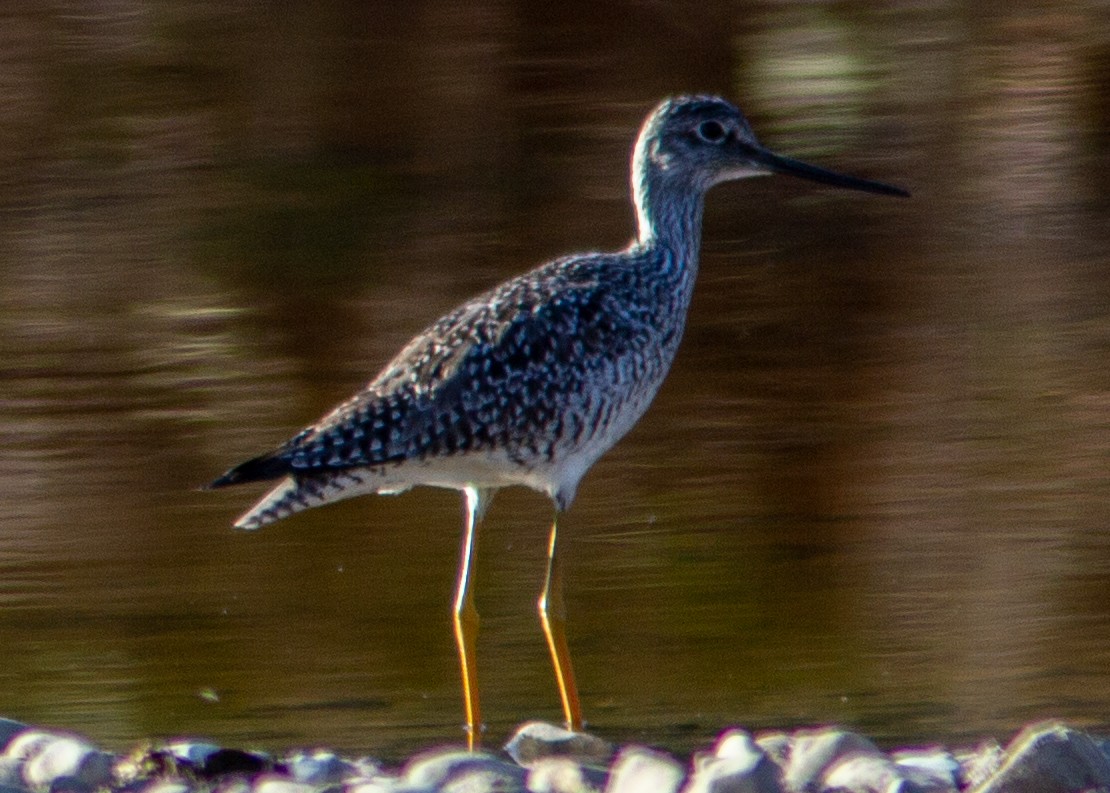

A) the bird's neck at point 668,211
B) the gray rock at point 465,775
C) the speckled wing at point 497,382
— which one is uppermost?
the bird's neck at point 668,211

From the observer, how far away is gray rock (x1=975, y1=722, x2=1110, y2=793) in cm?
547

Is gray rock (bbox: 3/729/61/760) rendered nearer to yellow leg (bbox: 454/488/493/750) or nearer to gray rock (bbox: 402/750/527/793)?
gray rock (bbox: 402/750/527/793)

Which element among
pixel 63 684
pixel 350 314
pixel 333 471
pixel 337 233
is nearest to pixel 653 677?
pixel 333 471

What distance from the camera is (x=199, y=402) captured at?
9.63 m

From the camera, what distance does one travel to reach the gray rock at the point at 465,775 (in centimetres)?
561

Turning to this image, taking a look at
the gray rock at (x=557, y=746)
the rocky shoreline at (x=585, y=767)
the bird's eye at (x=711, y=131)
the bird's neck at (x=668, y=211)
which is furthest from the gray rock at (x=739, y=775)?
the bird's eye at (x=711, y=131)

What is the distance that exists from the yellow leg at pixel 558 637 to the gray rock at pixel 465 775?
0.84 meters

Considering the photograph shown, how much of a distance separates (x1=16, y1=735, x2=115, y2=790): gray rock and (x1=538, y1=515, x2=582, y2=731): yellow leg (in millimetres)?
1384

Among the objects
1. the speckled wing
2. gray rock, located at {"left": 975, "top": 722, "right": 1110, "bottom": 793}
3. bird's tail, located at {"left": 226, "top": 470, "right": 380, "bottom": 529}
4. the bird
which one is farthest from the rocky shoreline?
the speckled wing

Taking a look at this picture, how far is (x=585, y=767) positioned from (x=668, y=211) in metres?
2.17

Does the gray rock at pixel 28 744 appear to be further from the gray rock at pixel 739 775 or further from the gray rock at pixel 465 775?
the gray rock at pixel 739 775

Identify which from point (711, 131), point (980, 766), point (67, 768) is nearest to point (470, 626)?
point (67, 768)

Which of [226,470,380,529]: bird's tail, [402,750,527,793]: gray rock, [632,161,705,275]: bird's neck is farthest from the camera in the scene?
[632,161,705,275]: bird's neck

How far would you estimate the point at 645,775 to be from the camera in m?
5.60
